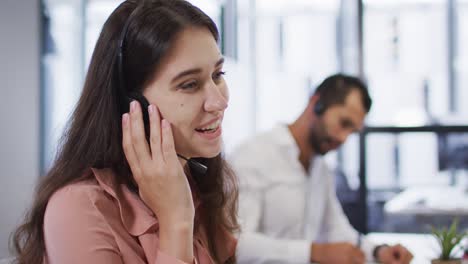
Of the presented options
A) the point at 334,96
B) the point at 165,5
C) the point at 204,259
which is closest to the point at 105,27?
the point at 165,5

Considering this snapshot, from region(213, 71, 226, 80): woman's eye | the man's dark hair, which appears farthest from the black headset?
region(213, 71, 226, 80): woman's eye

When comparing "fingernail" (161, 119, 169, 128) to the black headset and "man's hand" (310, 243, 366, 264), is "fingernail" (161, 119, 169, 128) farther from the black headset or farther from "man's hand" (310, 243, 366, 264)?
the black headset

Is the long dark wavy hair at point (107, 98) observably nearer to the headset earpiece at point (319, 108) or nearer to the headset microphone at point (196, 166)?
the headset microphone at point (196, 166)

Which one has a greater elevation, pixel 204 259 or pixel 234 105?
pixel 234 105

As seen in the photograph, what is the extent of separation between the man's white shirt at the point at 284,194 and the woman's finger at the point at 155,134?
1148 millimetres

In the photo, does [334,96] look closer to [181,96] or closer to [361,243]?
[361,243]

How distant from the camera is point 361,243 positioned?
2.23 m

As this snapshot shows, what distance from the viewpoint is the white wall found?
3.60 metres

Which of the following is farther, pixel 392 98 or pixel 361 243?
pixel 392 98

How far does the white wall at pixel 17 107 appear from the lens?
360 cm

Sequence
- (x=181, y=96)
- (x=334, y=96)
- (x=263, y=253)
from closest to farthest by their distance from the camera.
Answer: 1. (x=181, y=96)
2. (x=263, y=253)
3. (x=334, y=96)

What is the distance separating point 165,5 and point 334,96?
151cm

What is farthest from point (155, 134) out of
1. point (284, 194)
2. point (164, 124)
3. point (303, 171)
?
point (303, 171)

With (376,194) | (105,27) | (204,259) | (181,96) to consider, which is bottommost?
(376,194)
